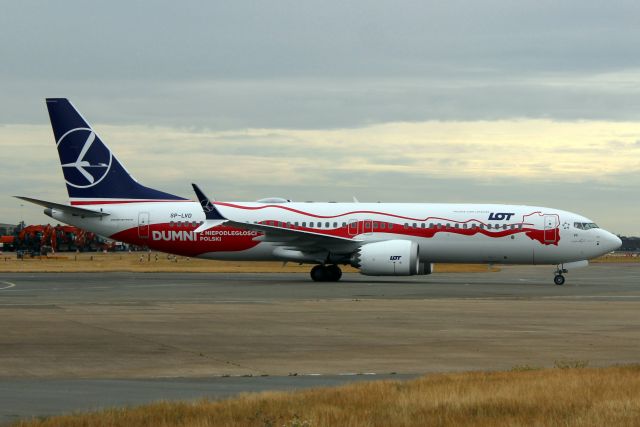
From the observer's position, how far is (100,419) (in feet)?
31.7

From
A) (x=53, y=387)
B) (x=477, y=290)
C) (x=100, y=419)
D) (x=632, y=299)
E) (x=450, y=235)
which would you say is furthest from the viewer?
(x=450, y=235)

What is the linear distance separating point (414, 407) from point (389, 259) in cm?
3352

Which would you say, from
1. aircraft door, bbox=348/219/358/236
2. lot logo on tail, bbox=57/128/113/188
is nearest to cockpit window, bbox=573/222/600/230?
aircraft door, bbox=348/219/358/236

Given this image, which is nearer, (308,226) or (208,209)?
(208,209)

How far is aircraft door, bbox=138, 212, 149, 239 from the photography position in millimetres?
47781

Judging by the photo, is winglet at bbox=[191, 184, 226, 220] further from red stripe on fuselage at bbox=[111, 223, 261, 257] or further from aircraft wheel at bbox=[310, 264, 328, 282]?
aircraft wheel at bbox=[310, 264, 328, 282]

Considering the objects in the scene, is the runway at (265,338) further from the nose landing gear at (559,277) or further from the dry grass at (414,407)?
the nose landing gear at (559,277)

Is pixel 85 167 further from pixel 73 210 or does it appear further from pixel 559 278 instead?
pixel 559 278

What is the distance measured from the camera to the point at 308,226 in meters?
47.4

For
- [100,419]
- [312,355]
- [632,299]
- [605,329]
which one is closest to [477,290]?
[632,299]

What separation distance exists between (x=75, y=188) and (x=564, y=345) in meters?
34.5

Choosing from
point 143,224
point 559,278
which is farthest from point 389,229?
Result: point 143,224

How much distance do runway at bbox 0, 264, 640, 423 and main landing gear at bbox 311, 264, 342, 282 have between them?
11373 mm

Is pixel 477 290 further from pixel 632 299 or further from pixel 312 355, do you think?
pixel 312 355
